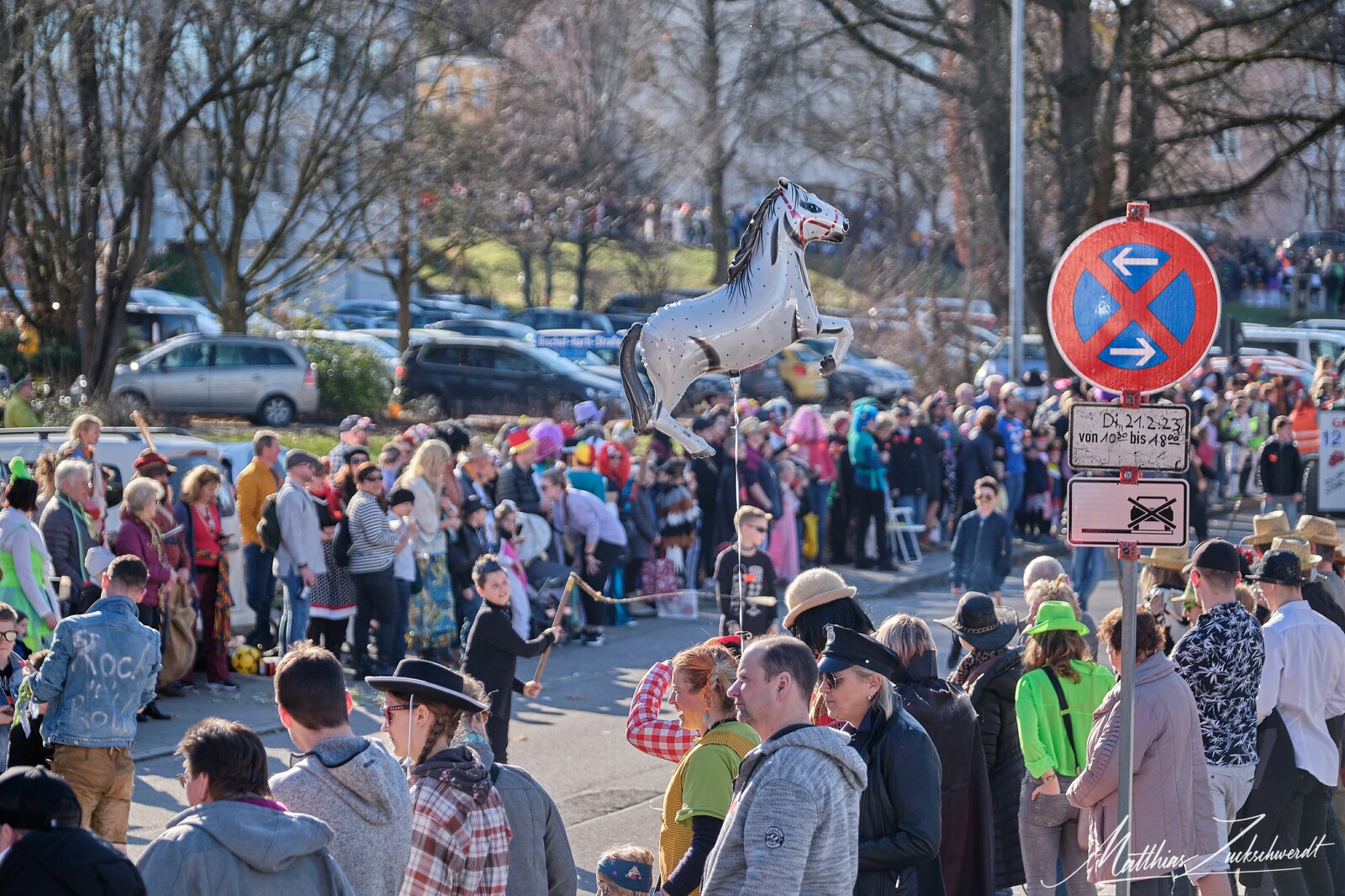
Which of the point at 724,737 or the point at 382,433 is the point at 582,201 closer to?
the point at 382,433

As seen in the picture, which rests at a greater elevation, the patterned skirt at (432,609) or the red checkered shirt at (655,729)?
the red checkered shirt at (655,729)

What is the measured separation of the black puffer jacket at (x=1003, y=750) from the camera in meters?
6.84

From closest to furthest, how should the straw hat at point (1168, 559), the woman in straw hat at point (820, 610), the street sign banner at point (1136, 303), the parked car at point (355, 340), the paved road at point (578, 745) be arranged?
1. the street sign banner at point (1136, 303)
2. the woman in straw hat at point (820, 610)
3. the straw hat at point (1168, 559)
4. the paved road at point (578, 745)
5. the parked car at point (355, 340)

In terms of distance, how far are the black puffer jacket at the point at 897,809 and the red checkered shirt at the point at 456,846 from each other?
1.07m

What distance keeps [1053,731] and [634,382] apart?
234 cm

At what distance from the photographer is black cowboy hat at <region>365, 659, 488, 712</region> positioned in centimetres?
469

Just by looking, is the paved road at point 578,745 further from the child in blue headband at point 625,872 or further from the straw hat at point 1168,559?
the child in blue headband at point 625,872

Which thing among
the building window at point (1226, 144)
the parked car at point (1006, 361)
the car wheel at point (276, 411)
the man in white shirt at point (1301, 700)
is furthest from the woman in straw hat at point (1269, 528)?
the car wheel at point (276, 411)

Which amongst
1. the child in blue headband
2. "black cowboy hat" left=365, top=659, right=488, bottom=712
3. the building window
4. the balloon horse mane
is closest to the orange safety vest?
Answer: the building window

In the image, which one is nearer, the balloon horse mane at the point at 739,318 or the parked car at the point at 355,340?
the balloon horse mane at the point at 739,318

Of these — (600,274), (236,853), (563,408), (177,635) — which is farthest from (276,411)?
(236,853)

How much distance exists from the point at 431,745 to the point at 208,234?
82.4 ft

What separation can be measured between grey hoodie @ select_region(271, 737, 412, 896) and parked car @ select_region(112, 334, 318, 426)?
898 inches

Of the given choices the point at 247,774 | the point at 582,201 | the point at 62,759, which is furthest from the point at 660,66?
the point at 247,774
